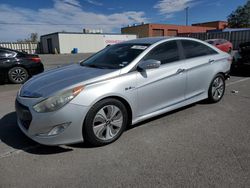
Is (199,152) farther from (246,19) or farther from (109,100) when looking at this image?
(246,19)

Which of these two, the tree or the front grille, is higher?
the tree

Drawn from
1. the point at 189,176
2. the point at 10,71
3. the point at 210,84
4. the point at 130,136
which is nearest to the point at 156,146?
the point at 130,136

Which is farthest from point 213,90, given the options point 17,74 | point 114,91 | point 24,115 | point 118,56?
point 17,74

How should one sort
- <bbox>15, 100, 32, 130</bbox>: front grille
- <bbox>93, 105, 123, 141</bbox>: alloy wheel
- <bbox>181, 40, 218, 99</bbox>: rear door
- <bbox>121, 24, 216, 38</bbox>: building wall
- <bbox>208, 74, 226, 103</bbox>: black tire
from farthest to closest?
<bbox>121, 24, 216, 38</bbox>: building wall, <bbox>208, 74, 226, 103</bbox>: black tire, <bbox>181, 40, 218, 99</bbox>: rear door, <bbox>93, 105, 123, 141</bbox>: alloy wheel, <bbox>15, 100, 32, 130</bbox>: front grille

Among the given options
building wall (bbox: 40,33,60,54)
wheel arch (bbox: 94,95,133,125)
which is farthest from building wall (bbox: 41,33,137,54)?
wheel arch (bbox: 94,95,133,125)

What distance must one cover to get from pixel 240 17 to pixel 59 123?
70.1m

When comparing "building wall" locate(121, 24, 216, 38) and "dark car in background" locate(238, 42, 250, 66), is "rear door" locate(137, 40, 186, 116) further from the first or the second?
"building wall" locate(121, 24, 216, 38)

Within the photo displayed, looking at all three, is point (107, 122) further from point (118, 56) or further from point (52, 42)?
point (52, 42)

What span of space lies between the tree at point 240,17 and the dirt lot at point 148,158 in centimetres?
6556

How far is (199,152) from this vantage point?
2.94 m

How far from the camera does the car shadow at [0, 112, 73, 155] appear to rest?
3080 mm

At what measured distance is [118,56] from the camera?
389cm

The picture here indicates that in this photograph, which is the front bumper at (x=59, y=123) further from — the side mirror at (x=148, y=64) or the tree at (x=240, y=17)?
the tree at (x=240, y=17)

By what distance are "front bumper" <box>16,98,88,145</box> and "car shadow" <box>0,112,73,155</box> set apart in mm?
276
